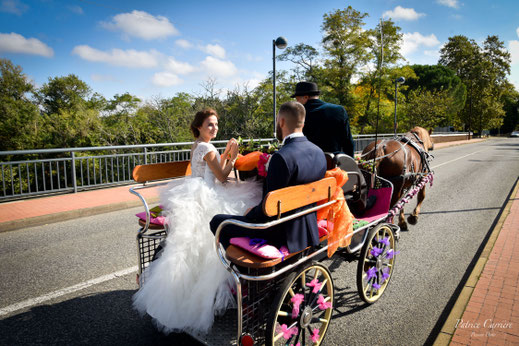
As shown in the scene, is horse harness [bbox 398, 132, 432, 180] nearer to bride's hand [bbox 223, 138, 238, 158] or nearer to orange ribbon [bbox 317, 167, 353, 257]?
orange ribbon [bbox 317, 167, 353, 257]

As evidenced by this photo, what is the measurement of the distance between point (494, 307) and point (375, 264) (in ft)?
3.98

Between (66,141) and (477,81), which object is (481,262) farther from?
(477,81)

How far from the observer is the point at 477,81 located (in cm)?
6116

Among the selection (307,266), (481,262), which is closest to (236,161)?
(307,266)

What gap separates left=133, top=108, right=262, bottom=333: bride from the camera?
7.56ft

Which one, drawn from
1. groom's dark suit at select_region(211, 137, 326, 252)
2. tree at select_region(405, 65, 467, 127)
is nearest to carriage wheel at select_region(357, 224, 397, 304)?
groom's dark suit at select_region(211, 137, 326, 252)

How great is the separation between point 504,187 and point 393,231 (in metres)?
9.35

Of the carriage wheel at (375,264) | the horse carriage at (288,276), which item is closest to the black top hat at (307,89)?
the horse carriage at (288,276)

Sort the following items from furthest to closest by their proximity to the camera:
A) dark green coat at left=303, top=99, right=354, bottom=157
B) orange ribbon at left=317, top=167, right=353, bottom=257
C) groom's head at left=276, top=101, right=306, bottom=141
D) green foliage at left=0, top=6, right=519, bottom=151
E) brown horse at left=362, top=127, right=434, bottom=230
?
green foliage at left=0, top=6, right=519, bottom=151 < brown horse at left=362, top=127, right=434, bottom=230 < dark green coat at left=303, top=99, right=354, bottom=157 < orange ribbon at left=317, top=167, right=353, bottom=257 < groom's head at left=276, top=101, right=306, bottom=141

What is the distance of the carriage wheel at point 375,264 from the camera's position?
324cm

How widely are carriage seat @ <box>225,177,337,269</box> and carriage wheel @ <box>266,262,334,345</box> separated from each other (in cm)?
24

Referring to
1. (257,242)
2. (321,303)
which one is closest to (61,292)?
(257,242)

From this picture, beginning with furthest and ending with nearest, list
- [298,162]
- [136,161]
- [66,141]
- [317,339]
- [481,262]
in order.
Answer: [66,141]
[136,161]
[481,262]
[317,339]
[298,162]

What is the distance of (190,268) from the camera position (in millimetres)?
2428
